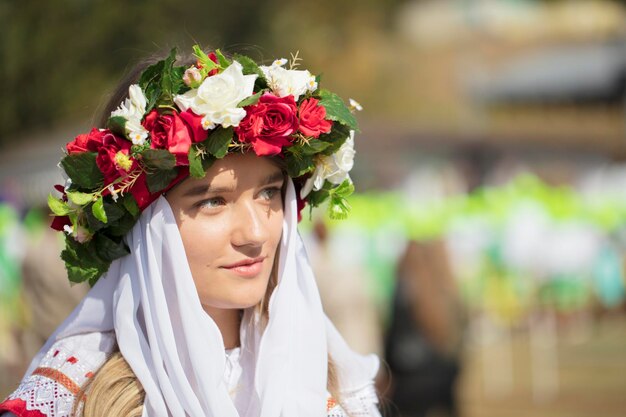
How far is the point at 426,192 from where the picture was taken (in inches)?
688

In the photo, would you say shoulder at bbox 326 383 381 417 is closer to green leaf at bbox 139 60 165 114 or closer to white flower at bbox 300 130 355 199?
white flower at bbox 300 130 355 199

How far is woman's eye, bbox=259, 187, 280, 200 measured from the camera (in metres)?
2.74

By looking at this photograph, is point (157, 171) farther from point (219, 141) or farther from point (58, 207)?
point (58, 207)

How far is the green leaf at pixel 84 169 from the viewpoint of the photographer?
8.68 feet

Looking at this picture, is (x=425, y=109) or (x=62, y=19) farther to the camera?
(x=425, y=109)

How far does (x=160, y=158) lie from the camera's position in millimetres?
2570

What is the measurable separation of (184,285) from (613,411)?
8291mm

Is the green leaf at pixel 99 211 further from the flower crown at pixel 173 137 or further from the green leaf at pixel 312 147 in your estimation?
the green leaf at pixel 312 147

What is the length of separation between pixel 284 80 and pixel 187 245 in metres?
0.45

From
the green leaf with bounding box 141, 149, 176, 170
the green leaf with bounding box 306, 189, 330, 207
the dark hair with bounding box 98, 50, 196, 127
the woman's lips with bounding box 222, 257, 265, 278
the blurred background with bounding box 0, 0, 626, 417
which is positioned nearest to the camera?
the green leaf with bounding box 141, 149, 176, 170

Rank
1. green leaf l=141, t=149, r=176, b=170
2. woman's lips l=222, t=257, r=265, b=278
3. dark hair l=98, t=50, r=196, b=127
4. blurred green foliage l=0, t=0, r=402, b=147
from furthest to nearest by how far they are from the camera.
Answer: blurred green foliage l=0, t=0, r=402, b=147
dark hair l=98, t=50, r=196, b=127
woman's lips l=222, t=257, r=265, b=278
green leaf l=141, t=149, r=176, b=170

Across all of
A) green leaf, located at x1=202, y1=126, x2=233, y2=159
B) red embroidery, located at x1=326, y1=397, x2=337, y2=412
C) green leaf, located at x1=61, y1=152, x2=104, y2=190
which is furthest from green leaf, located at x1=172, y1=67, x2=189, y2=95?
red embroidery, located at x1=326, y1=397, x2=337, y2=412

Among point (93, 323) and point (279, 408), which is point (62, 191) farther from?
point (279, 408)

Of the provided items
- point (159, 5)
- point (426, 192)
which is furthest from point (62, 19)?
point (426, 192)
